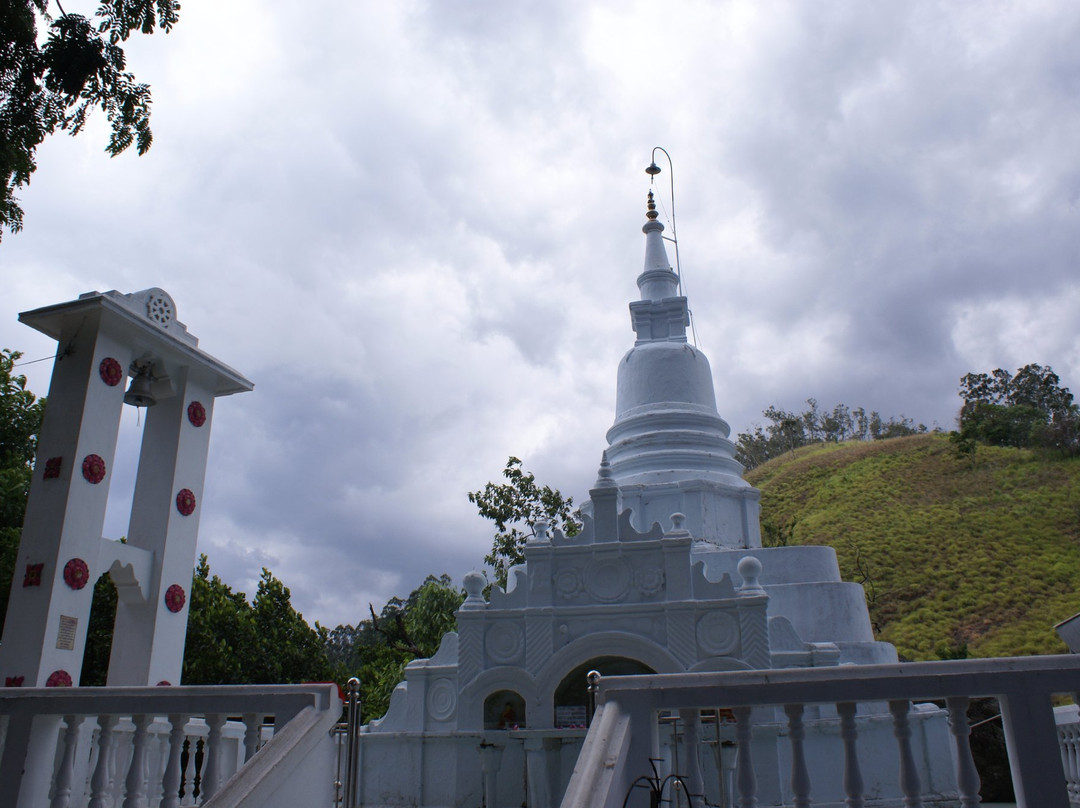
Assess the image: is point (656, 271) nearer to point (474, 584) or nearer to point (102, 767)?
point (474, 584)

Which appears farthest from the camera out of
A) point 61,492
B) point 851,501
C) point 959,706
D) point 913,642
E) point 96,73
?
point 851,501

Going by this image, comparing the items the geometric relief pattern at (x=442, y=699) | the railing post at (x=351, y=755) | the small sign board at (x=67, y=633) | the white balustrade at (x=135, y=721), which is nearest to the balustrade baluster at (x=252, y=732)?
the white balustrade at (x=135, y=721)

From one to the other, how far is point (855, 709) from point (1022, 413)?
201 feet

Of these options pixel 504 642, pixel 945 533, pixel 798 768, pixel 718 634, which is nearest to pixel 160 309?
pixel 504 642

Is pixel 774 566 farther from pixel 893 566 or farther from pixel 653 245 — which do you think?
pixel 893 566

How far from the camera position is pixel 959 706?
428 cm

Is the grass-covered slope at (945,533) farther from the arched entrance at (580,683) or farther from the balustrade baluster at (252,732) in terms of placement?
the balustrade baluster at (252,732)

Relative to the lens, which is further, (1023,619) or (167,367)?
(1023,619)

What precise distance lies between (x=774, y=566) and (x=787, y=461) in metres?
53.6

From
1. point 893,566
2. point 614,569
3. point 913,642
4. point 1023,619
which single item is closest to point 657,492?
point 614,569

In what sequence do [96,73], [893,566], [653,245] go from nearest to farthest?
[96,73] → [653,245] → [893,566]

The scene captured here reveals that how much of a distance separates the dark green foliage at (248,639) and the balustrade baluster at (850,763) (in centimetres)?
1881

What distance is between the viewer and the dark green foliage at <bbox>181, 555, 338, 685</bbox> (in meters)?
20.5

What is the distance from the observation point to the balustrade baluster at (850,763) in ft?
13.8
